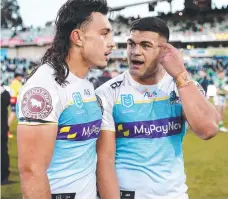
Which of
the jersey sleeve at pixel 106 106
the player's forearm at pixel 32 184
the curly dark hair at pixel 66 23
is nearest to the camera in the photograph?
the player's forearm at pixel 32 184

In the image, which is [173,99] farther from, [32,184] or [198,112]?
[32,184]

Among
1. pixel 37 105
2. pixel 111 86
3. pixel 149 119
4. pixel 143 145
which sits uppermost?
pixel 111 86

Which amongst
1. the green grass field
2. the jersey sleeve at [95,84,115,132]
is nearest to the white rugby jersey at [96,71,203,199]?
the jersey sleeve at [95,84,115,132]

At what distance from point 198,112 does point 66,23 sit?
38.0 inches

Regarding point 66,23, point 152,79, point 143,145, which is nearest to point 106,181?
point 143,145

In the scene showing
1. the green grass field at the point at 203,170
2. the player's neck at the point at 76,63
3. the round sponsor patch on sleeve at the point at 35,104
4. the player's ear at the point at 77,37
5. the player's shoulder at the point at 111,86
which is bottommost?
the green grass field at the point at 203,170

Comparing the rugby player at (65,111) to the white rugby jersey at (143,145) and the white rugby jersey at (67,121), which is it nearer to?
the white rugby jersey at (67,121)

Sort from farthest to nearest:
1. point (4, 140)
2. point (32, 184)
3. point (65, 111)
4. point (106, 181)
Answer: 1. point (4, 140)
2. point (106, 181)
3. point (65, 111)
4. point (32, 184)

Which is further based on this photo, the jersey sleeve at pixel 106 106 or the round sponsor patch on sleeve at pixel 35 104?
the jersey sleeve at pixel 106 106

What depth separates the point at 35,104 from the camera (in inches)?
81.6

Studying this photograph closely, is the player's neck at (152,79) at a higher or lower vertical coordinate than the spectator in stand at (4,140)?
higher

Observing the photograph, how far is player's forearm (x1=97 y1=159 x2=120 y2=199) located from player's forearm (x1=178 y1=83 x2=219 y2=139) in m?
0.59

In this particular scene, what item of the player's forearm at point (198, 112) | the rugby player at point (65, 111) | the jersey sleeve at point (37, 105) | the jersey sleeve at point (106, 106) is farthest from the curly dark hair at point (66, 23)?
the player's forearm at point (198, 112)

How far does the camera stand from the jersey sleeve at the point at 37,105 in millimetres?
2059
